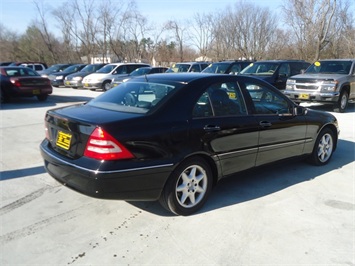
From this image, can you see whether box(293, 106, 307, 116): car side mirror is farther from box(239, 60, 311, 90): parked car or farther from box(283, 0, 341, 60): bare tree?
box(283, 0, 341, 60): bare tree

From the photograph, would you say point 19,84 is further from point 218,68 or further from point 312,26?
point 312,26

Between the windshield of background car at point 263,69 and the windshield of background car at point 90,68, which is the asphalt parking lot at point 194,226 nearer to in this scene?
the windshield of background car at point 263,69

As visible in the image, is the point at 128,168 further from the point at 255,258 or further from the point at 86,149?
the point at 255,258

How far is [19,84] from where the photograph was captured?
1266cm

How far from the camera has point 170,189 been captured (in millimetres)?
3381

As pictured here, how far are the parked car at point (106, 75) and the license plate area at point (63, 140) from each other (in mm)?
14488

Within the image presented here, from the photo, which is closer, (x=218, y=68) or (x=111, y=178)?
(x=111, y=178)

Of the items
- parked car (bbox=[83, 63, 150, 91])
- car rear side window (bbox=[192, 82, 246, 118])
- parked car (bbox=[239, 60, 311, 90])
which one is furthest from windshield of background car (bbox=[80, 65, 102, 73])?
car rear side window (bbox=[192, 82, 246, 118])

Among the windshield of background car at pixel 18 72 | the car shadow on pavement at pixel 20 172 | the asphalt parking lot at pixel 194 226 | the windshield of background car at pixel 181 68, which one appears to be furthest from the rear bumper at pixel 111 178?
the windshield of background car at pixel 181 68

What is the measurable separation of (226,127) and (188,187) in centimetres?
84

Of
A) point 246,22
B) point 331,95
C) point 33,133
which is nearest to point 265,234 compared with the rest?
point 33,133

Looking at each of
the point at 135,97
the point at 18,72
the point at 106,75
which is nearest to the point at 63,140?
the point at 135,97

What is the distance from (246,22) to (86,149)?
38.6 metres

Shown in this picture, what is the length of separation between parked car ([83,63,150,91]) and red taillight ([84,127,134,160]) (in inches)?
591
